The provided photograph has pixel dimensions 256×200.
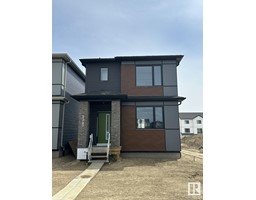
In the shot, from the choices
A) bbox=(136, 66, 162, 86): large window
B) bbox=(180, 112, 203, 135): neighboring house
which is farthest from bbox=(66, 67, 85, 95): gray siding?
bbox=(180, 112, 203, 135): neighboring house

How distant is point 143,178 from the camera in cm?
723

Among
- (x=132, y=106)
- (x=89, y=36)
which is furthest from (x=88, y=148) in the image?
(x=89, y=36)

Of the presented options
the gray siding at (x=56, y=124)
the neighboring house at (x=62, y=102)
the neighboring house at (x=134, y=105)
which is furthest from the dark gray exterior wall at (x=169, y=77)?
the gray siding at (x=56, y=124)

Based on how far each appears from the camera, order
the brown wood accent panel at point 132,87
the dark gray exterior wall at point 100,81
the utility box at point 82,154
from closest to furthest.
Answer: the utility box at point 82,154
the brown wood accent panel at point 132,87
the dark gray exterior wall at point 100,81

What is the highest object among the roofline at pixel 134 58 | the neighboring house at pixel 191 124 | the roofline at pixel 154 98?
the roofline at pixel 134 58

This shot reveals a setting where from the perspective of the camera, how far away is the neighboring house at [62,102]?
1251cm

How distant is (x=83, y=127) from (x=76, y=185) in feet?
16.8

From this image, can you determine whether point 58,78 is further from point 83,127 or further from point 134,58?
point 134,58

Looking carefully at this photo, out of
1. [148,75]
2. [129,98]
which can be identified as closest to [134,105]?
[129,98]

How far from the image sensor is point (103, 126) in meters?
12.8

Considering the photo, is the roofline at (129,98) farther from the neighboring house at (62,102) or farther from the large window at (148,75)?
the neighboring house at (62,102)
